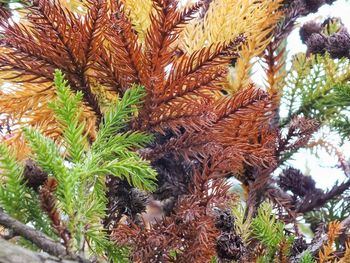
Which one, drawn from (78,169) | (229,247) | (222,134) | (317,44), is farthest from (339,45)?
(78,169)

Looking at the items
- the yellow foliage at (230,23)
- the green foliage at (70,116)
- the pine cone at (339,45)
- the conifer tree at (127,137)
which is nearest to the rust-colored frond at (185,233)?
the conifer tree at (127,137)

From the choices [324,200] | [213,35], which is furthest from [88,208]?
[324,200]

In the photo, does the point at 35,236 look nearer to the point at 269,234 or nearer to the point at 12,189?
the point at 12,189

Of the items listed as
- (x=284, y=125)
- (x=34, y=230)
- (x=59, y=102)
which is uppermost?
(x=284, y=125)

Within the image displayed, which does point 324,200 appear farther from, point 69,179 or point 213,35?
point 69,179

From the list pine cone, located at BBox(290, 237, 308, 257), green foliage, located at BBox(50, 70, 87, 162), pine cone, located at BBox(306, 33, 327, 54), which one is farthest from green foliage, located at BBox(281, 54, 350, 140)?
green foliage, located at BBox(50, 70, 87, 162)

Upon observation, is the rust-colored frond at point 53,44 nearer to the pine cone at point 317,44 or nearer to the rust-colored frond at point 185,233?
the rust-colored frond at point 185,233
